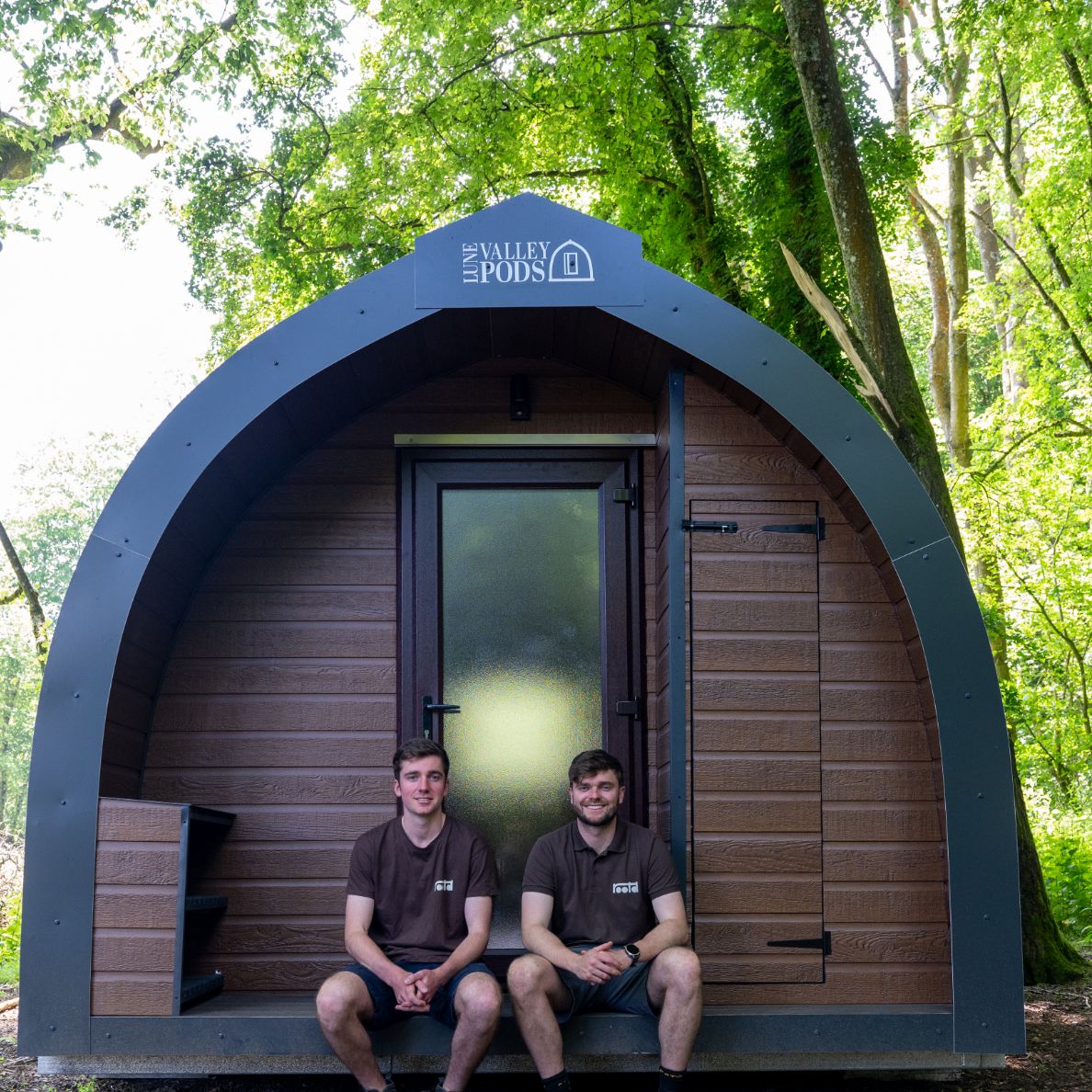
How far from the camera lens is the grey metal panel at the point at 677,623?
14.5ft

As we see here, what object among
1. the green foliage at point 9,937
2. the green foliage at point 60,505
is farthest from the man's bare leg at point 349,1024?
the green foliage at point 60,505

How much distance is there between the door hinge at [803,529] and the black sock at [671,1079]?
186 centimetres

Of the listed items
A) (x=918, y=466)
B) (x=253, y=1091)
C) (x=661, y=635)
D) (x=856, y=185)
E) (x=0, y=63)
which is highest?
(x=0, y=63)

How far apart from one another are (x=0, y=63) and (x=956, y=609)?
38.4 feet

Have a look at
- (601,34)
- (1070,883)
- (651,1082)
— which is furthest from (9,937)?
(601,34)

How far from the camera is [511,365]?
5117 millimetres

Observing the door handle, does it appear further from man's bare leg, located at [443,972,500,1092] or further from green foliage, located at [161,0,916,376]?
green foliage, located at [161,0,916,376]

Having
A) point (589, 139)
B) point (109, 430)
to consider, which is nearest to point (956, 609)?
point (589, 139)

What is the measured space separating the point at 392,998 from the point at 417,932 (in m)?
0.21

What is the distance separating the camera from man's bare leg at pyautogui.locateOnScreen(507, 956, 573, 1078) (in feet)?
12.4

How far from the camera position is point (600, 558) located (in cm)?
504

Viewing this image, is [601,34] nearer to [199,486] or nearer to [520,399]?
[520,399]

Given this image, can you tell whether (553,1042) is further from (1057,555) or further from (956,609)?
(1057,555)

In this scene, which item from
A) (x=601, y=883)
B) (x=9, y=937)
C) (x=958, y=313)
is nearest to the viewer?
(x=601, y=883)
